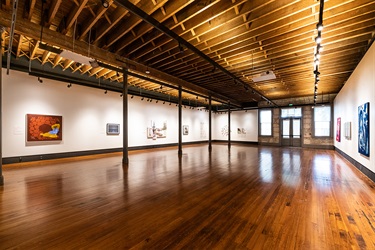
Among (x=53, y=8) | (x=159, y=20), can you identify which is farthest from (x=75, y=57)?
(x=159, y=20)

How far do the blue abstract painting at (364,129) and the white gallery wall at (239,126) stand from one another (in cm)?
1052

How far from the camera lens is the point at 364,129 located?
513cm

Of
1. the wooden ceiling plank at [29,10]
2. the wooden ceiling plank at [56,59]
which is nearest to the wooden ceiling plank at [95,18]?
the wooden ceiling plank at [29,10]

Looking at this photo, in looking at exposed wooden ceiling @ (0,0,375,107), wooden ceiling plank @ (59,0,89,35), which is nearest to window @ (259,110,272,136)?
exposed wooden ceiling @ (0,0,375,107)

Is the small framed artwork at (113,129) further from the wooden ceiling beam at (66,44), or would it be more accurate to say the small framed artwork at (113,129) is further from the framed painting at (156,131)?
the wooden ceiling beam at (66,44)

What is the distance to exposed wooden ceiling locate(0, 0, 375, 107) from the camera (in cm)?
390

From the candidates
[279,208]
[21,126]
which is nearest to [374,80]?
[279,208]

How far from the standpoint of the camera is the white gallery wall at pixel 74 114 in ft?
22.4

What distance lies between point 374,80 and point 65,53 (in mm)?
7871

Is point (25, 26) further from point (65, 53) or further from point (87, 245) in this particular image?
point (87, 245)

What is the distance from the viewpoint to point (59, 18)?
4.71 metres

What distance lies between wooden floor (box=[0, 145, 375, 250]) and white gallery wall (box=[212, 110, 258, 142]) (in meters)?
11.6

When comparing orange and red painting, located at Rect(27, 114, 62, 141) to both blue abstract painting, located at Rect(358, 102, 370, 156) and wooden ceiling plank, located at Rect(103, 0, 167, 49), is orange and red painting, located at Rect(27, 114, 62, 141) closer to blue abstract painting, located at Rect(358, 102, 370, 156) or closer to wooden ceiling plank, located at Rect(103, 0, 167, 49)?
wooden ceiling plank, located at Rect(103, 0, 167, 49)

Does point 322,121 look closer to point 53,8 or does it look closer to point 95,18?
point 95,18
